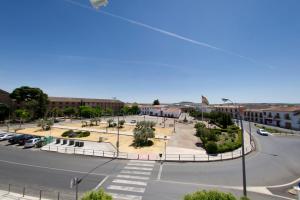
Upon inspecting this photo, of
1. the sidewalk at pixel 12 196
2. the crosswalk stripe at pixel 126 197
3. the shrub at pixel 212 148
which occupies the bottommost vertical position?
the crosswalk stripe at pixel 126 197

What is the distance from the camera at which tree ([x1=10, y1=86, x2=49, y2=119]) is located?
2763 inches

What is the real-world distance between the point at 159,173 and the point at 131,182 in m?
3.96

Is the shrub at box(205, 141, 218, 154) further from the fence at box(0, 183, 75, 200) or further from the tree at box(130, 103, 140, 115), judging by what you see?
the tree at box(130, 103, 140, 115)

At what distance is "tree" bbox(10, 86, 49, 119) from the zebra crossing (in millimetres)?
64189

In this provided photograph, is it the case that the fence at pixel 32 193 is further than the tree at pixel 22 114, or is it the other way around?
the tree at pixel 22 114

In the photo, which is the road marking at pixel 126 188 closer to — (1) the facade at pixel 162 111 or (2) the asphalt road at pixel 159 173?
(2) the asphalt road at pixel 159 173

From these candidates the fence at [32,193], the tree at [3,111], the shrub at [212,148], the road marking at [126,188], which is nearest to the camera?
the fence at [32,193]

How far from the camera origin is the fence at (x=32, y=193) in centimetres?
1444

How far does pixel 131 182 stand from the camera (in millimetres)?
Result: 17562

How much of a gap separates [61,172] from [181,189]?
1366 cm

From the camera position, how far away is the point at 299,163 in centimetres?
2467

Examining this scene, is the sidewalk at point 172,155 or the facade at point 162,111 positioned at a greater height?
the facade at point 162,111

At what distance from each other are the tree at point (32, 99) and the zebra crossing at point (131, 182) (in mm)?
64189

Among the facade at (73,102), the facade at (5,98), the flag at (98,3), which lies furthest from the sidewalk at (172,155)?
the facade at (73,102)
